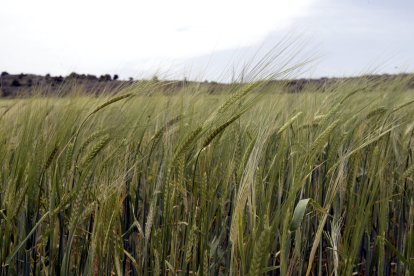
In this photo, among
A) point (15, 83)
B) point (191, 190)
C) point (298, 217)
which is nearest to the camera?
point (298, 217)

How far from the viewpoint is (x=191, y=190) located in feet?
4.89

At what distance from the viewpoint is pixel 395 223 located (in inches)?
74.0

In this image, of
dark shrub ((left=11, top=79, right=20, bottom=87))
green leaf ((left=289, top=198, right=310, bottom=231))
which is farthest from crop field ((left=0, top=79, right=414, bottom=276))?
dark shrub ((left=11, top=79, right=20, bottom=87))

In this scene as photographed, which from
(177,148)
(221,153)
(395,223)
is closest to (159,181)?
(177,148)

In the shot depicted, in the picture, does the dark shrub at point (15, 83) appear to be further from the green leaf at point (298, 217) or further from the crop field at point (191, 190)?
the green leaf at point (298, 217)

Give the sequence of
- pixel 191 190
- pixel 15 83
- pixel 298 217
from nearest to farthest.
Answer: pixel 298 217 → pixel 191 190 → pixel 15 83

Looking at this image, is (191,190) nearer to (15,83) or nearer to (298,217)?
(298,217)

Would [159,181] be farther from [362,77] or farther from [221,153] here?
[362,77]

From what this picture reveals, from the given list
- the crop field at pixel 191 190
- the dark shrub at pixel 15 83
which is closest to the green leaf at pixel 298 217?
the crop field at pixel 191 190

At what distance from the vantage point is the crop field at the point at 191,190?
1.18 m

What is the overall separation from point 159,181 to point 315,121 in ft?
2.13

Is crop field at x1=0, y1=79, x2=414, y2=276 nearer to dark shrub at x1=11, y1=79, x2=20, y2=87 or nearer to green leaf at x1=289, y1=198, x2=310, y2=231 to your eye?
green leaf at x1=289, y1=198, x2=310, y2=231

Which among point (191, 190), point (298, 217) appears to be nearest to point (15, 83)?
point (191, 190)

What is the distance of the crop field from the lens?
46.4 inches
